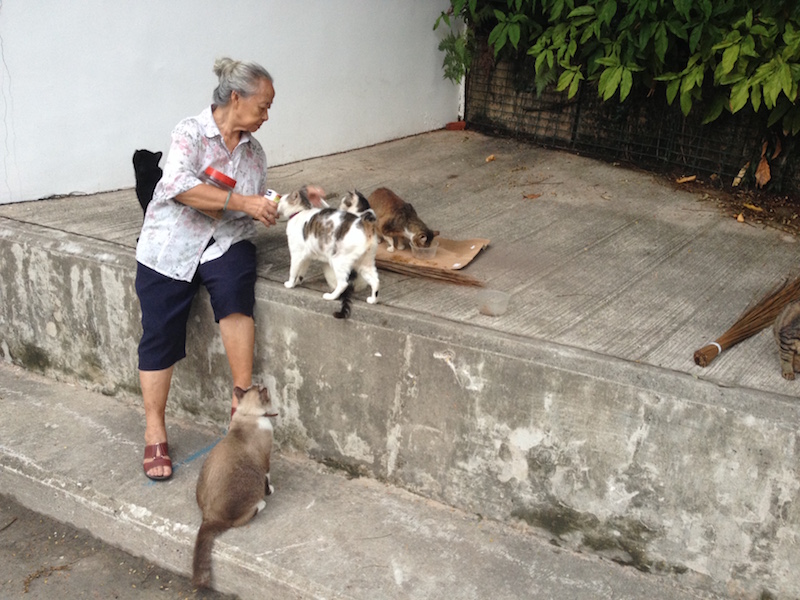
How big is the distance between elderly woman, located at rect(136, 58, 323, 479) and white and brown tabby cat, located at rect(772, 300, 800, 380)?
1.93 meters

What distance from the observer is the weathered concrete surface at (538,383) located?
2453mm

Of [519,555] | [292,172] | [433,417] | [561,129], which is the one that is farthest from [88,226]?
[561,129]

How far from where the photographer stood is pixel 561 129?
19.7 feet

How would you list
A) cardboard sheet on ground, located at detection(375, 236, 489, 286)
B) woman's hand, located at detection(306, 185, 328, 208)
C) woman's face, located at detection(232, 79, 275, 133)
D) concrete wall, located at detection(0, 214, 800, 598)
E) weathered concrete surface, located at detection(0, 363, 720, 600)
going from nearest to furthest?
concrete wall, located at detection(0, 214, 800, 598)
weathered concrete surface, located at detection(0, 363, 720, 600)
woman's face, located at detection(232, 79, 275, 133)
woman's hand, located at detection(306, 185, 328, 208)
cardboard sheet on ground, located at detection(375, 236, 489, 286)

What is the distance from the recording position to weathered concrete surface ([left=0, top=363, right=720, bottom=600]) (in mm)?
2615

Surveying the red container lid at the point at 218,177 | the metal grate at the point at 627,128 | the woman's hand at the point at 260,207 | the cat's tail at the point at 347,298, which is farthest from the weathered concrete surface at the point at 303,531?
the metal grate at the point at 627,128

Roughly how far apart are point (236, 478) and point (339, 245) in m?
0.98

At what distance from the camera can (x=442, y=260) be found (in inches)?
142

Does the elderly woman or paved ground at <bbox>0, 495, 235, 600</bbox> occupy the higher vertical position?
the elderly woman

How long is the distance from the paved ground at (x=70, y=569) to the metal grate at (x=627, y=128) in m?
4.31

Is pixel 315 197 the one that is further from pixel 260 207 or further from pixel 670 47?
pixel 670 47

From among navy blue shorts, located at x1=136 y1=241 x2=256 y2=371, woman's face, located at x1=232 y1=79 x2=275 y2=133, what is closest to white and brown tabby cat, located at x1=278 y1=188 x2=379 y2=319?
navy blue shorts, located at x1=136 y1=241 x2=256 y2=371

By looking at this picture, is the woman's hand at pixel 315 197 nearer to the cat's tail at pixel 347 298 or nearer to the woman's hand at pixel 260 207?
the woman's hand at pixel 260 207

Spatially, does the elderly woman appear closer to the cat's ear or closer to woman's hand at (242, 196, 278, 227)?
woman's hand at (242, 196, 278, 227)
